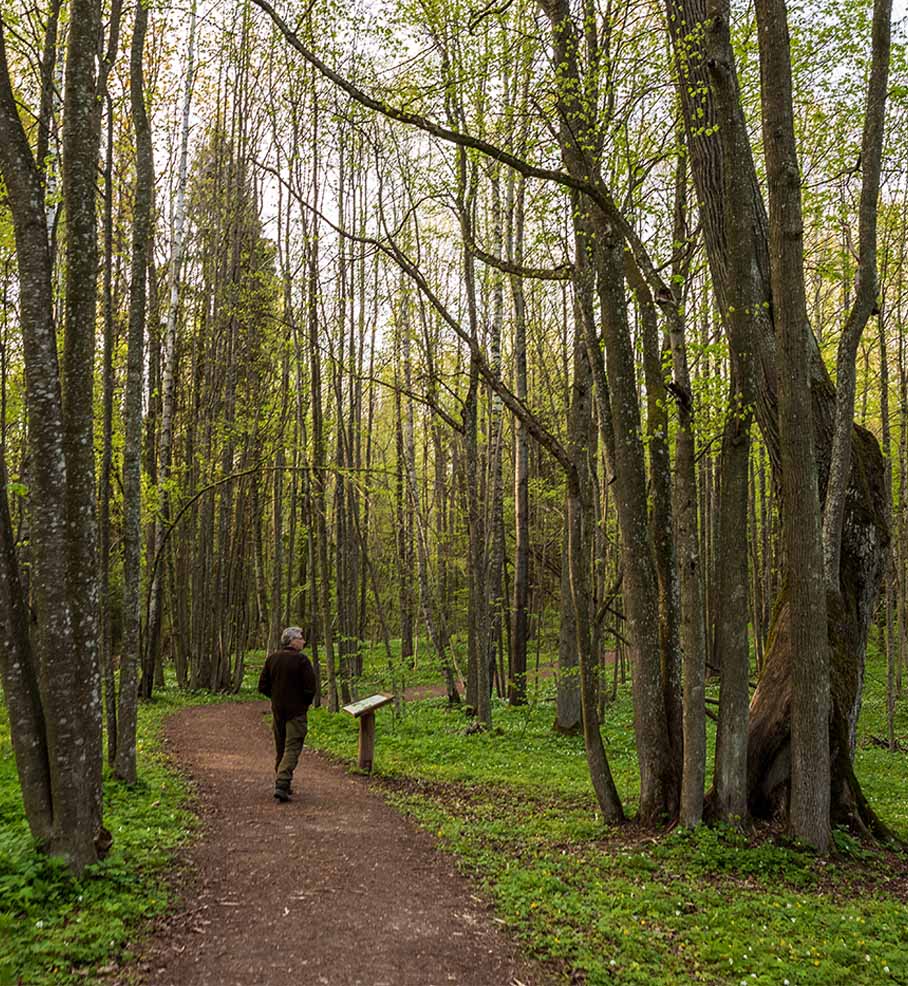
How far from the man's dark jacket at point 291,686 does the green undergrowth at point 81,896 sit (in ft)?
5.22

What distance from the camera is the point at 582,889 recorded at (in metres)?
5.35

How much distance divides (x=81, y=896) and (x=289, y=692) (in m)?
3.71

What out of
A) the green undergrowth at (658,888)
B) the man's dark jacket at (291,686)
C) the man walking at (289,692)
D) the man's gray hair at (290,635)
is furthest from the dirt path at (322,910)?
→ the man's gray hair at (290,635)

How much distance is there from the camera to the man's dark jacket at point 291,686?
8133mm

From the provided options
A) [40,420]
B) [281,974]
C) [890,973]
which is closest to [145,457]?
[40,420]

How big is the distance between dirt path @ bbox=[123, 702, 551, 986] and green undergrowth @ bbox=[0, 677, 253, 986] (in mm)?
212

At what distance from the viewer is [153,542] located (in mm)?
18422

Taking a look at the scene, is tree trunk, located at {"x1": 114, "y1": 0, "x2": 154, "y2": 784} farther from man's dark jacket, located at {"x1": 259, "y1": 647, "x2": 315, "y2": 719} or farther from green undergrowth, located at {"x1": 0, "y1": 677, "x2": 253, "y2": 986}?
man's dark jacket, located at {"x1": 259, "y1": 647, "x2": 315, "y2": 719}

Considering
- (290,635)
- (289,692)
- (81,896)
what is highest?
(290,635)

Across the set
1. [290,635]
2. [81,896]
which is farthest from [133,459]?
[81,896]

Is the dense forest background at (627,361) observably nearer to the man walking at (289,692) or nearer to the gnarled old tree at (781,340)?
the gnarled old tree at (781,340)

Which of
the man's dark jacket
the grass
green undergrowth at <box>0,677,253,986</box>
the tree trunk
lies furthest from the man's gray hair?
green undergrowth at <box>0,677,253,986</box>

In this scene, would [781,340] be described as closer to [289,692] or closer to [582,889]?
[582,889]

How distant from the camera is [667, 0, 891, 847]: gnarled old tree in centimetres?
630
